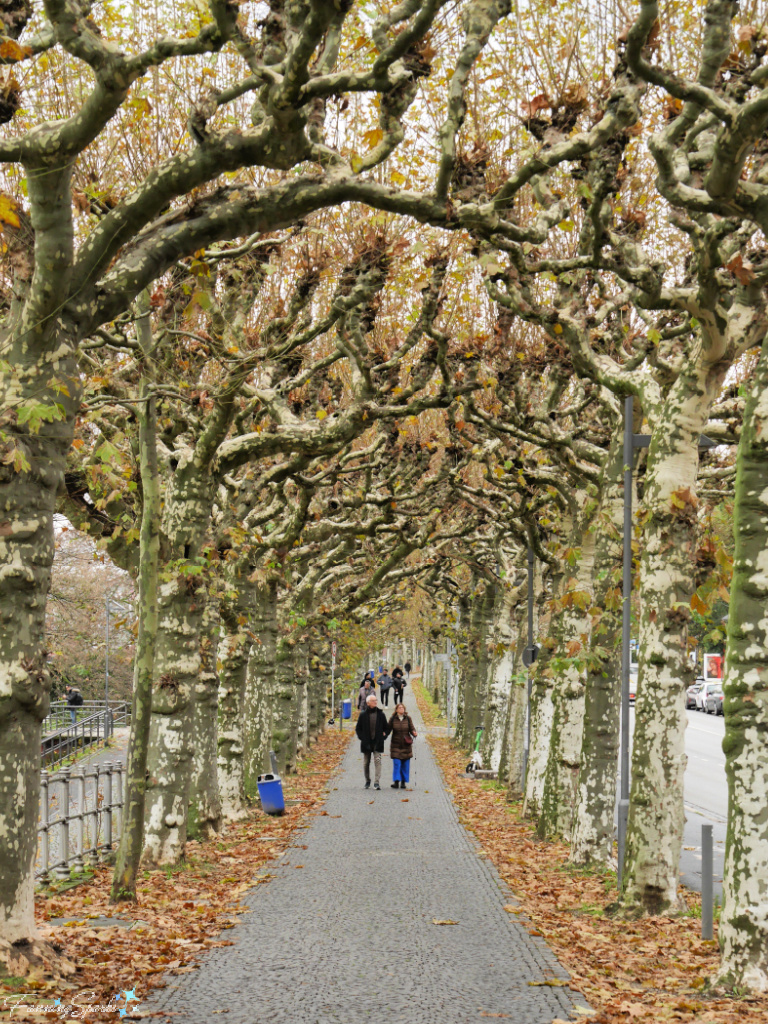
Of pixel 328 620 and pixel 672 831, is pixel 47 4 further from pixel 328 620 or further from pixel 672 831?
pixel 328 620

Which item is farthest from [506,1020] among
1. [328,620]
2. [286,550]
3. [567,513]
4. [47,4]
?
[328,620]

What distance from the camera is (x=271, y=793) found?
60.3 ft

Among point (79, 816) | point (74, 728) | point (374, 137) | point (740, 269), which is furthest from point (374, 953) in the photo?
point (74, 728)

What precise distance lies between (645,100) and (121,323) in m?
6.46

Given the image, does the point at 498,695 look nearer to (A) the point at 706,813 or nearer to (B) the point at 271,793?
(A) the point at 706,813

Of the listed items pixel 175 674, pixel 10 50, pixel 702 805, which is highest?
pixel 10 50

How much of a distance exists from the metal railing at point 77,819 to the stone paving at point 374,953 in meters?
2.33

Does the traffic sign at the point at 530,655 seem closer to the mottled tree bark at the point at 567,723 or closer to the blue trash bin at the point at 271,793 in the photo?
the mottled tree bark at the point at 567,723

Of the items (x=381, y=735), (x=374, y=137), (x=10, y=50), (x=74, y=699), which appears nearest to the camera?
(x=10, y=50)

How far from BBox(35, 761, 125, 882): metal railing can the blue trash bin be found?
3.84m

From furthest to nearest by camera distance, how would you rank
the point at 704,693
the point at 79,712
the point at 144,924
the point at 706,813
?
the point at 704,693 < the point at 79,712 < the point at 706,813 < the point at 144,924

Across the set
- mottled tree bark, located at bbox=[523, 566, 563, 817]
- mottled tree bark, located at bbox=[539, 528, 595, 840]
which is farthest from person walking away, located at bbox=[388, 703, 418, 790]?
mottled tree bark, located at bbox=[539, 528, 595, 840]

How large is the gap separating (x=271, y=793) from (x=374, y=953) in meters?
10.5

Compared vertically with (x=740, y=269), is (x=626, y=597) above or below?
below
